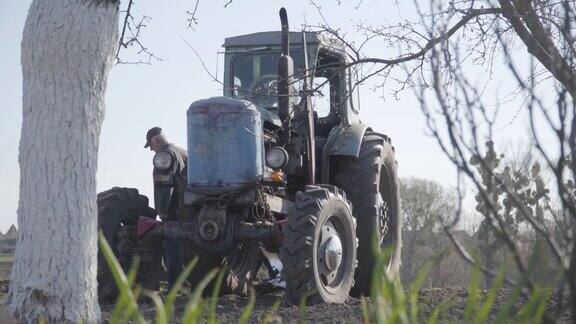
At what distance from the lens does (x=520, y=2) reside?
5.54 meters

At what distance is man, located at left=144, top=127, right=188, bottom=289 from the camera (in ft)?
25.6

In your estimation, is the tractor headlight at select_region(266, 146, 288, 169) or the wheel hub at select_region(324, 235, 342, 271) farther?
the tractor headlight at select_region(266, 146, 288, 169)

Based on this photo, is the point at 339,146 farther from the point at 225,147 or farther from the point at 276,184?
the point at 225,147

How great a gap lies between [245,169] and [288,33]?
1125mm

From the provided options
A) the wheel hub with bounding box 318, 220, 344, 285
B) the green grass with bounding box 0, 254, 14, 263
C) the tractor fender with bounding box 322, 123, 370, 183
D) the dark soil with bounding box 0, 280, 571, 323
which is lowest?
the dark soil with bounding box 0, 280, 571, 323

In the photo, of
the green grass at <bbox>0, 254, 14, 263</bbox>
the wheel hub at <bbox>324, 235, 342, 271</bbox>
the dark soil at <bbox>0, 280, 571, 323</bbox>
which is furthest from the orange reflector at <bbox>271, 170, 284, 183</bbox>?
the green grass at <bbox>0, 254, 14, 263</bbox>

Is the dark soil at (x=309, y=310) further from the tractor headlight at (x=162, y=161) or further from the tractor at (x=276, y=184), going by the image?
the tractor headlight at (x=162, y=161)

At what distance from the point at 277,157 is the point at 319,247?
80 cm

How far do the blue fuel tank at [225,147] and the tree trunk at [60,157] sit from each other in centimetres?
252

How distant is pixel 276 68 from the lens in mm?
8375

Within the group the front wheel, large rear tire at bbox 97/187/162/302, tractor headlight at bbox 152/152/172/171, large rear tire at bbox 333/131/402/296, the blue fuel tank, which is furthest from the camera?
large rear tire at bbox 333/131/402/296

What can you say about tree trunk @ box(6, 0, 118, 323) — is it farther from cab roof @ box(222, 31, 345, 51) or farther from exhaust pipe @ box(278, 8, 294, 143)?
cab roof @ box(222, 31, 345, 51)

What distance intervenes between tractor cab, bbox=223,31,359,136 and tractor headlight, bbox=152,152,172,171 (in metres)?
0.81

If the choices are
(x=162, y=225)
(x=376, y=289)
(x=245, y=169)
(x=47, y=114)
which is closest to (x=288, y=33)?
(x=245, y=169)
